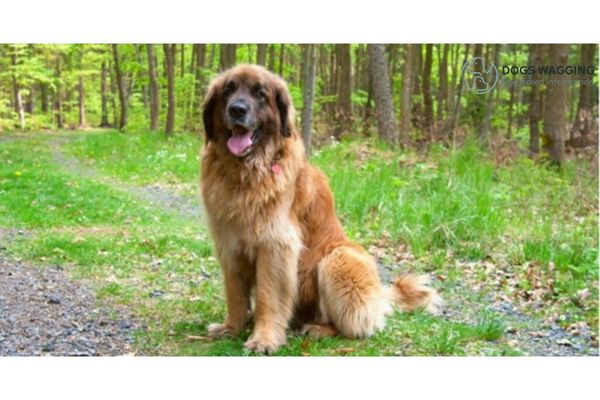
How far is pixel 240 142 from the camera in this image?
3828 millimetres

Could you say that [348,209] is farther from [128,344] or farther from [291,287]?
[128,344]

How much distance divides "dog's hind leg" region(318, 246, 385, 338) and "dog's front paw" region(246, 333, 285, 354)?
16.3 inches

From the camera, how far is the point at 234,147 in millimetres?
3836

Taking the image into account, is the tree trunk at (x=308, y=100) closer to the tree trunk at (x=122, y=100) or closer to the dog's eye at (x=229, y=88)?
the tree trunk at (x=122, y=100)

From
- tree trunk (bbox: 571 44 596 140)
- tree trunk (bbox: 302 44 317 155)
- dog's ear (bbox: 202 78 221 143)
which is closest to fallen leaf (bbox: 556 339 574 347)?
tree trunk (bbox: 571 44 596 140)

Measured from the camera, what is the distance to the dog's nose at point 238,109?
12.1 ft

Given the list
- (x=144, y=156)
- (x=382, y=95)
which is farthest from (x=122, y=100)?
(x=382, y=95)

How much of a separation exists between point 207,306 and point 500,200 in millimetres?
3592

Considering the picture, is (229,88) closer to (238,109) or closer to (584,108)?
(238,109)

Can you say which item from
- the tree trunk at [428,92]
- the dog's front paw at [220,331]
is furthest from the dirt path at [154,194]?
the tree trunk at [428,92]

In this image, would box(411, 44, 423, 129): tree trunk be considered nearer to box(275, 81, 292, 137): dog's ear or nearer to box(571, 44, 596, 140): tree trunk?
box(571, 44, 596, 140): tree trunk

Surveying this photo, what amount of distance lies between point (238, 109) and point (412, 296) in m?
1.83

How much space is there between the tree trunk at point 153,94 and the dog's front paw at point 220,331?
4.49 meters
